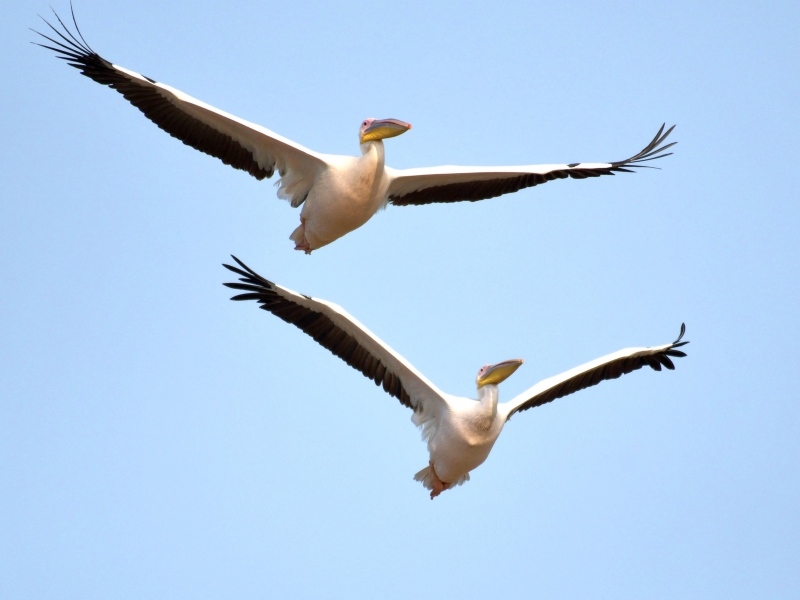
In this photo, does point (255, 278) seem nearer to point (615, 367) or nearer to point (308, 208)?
point (308, 208)

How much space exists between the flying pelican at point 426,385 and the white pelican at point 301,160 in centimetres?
138

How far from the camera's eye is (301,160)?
46.8 ft

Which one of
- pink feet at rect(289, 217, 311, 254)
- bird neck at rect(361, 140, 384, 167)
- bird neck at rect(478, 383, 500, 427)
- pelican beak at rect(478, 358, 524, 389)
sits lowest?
bird neck at rect(478, 383, 500, 427)

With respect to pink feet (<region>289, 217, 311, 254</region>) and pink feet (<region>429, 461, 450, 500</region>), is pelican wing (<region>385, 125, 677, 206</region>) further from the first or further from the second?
pink feet (<region>429, 461, 450, 500</region>)

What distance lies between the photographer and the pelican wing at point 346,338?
13.1 meters

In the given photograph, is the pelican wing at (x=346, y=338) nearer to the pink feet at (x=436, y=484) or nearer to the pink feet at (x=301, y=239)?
the pink feet at (x=436, y=484)

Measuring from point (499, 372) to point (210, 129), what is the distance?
3.72 metres

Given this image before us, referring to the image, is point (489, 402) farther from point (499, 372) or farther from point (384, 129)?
point (384, 129)

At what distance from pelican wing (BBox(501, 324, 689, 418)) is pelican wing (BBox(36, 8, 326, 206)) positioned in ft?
10.0

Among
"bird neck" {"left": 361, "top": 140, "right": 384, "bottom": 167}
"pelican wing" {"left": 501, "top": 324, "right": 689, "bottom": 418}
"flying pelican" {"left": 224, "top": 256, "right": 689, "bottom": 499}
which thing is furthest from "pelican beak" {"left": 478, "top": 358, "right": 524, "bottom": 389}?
"bird neck" {"left": 361, "top": 140, "right": 384, "bottom": 167}

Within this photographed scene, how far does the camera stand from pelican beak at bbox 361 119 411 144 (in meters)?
14.2

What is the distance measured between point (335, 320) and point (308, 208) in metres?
1.57

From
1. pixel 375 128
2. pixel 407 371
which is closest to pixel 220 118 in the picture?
pixel 375 128

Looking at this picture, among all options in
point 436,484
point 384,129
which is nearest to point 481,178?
point 384,129
